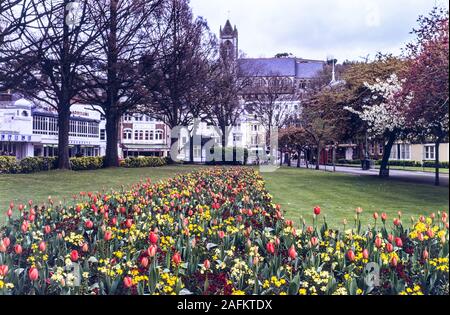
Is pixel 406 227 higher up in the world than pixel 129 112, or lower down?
A: lower down

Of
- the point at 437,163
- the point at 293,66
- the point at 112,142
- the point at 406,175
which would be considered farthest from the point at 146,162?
the point at 437,163

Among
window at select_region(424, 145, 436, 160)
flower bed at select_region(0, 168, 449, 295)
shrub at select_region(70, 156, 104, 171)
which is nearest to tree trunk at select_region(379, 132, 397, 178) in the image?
flower bed at select_region(0, 168, 449, 295)


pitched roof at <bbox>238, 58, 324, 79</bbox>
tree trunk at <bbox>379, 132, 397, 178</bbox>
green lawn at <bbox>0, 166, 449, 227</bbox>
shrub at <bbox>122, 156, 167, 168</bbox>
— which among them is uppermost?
pitched roof at <bbox>238, 58, 324, 79</bbox>

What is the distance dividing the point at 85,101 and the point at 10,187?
12.3 ft

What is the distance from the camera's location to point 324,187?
4723 millimetres

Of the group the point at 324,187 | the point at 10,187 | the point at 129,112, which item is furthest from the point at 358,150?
the point at 129,112

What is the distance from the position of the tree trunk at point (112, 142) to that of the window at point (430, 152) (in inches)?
180

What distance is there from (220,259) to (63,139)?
2925mm

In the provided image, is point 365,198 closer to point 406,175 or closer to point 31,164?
point 406,175

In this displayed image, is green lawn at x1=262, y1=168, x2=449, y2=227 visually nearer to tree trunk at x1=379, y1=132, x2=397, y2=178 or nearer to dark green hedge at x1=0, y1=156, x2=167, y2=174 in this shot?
tree trunk at x1=379, y1=132, x2=397, y2=178

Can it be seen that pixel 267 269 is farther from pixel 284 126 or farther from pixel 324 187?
pixel 284 126

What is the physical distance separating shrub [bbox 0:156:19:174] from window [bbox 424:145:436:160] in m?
4.22

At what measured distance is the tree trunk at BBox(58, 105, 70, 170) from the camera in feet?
15.7

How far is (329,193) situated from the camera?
4.24m
